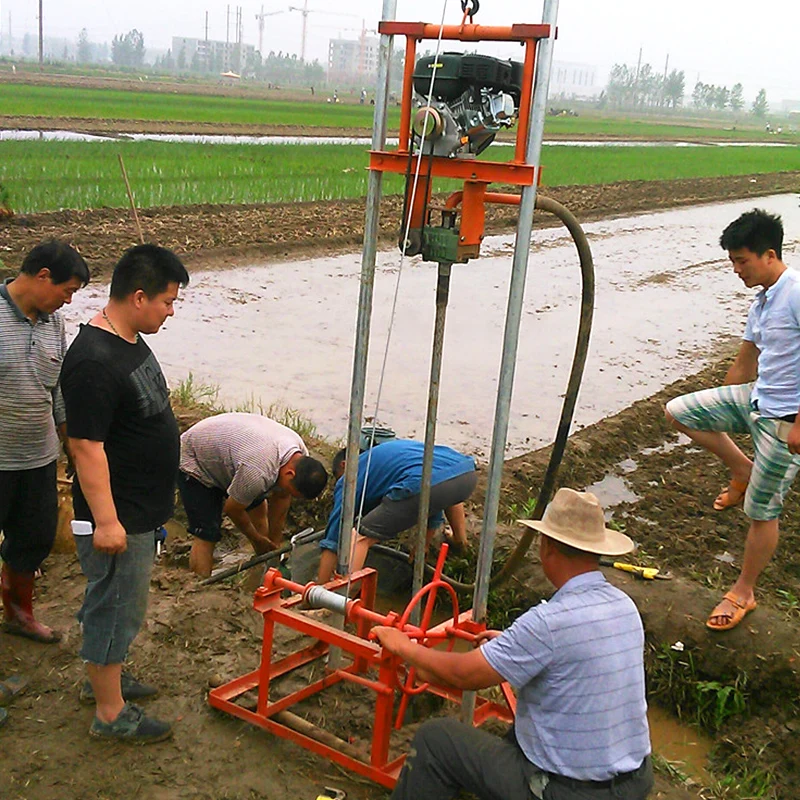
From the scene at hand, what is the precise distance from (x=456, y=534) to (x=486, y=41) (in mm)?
2904

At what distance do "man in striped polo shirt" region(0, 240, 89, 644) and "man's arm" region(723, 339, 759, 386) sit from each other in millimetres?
3102

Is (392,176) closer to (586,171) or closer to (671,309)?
(586,171)

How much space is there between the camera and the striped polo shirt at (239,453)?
4777 millimetres

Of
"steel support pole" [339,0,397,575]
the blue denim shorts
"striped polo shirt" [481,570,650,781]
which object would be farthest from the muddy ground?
"striped polo shirt" [481,570,650,781]

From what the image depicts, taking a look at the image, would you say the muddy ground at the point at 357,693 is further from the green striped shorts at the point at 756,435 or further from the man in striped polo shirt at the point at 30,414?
the green striped shorts at the point at 756,435

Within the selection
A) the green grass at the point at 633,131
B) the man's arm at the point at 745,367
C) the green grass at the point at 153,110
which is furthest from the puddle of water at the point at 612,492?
the green grass at the point at 633,131

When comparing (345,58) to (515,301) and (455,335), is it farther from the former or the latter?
(515,301)

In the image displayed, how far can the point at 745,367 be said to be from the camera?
16.2 feet

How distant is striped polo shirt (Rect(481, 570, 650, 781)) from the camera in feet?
8.61

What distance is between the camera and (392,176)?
2303 cm

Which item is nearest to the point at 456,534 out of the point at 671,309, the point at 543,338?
the point at 543,338

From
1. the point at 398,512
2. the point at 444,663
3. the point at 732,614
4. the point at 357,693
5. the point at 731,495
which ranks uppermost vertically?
the point at 444,663

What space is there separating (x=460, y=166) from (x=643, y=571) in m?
2.60

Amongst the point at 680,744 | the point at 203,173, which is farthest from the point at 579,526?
the point at 203,173
